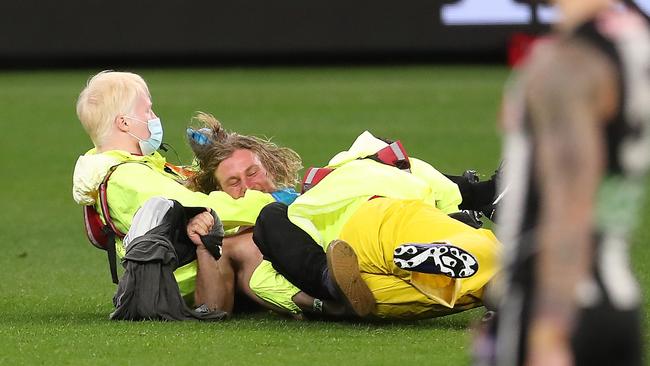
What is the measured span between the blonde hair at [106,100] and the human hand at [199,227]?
→ 68 centimetres

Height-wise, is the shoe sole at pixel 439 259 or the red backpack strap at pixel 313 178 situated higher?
the red backpack strap at pixel 313 178

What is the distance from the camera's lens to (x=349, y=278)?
207 inches

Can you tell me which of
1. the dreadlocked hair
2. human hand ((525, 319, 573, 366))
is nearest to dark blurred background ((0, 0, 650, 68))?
the dreadlocked hair

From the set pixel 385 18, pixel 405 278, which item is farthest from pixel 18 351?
pixel 385 18

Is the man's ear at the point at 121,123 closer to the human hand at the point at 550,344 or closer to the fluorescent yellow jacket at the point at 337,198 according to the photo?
the fluorescent yellow jacket at the point at 337,198

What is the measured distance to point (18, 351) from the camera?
5102 millimetres

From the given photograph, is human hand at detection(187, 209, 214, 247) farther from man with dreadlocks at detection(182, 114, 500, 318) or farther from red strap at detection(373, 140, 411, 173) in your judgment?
red strap at detection(373, 140, 411, 173)

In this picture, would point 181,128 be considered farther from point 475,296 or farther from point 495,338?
point 495,338

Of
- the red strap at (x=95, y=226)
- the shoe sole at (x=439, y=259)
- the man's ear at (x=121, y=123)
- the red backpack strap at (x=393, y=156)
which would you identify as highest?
the man's ear at (x=121, y=123)

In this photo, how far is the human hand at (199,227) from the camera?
5.71 m

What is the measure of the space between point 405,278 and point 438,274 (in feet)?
0.73

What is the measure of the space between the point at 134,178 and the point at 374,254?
42.9 inches

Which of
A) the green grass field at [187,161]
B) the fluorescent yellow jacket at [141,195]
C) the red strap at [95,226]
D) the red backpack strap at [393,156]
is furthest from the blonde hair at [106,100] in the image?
the red backpack strap at [393,156]

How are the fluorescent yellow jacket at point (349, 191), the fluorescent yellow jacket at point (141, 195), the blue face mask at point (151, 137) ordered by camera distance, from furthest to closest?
the blue face mask at point (151, 137) → the fluorescent yellow jacket at point (141, 195) → the fluorescent yellow jacket at point (349, 191)
